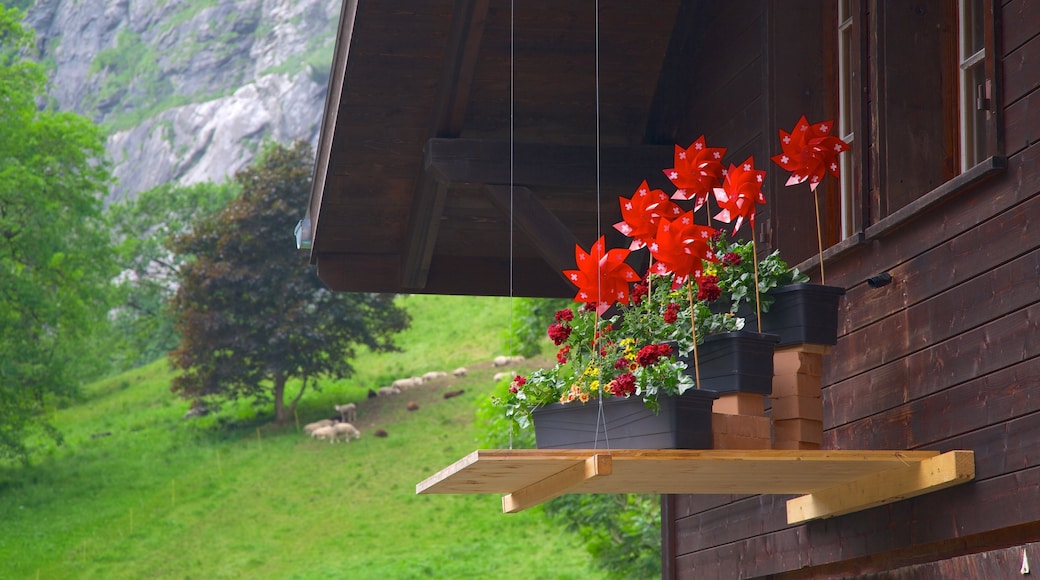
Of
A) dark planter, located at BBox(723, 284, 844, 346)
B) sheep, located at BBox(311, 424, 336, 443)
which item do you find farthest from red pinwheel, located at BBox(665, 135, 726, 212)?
sheep, located at BBox(311, 424, 336, 443)

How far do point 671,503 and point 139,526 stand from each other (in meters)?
20.4

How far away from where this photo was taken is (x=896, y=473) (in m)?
3.56

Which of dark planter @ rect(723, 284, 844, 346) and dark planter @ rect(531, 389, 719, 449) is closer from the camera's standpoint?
dark planter @ rect(531, 389, 719, 449)

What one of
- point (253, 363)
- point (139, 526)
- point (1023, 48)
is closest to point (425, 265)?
point (1023, 48)

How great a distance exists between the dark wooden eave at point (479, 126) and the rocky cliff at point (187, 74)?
47.6 meters

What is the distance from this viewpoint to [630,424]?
343 centimetres

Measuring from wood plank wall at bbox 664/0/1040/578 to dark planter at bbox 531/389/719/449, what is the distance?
0.63 metres

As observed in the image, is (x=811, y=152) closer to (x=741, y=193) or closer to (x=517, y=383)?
(x=741, y=193)

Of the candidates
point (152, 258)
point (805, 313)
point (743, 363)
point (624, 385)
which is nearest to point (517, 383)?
point (624, 385)

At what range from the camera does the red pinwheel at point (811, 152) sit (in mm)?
3908

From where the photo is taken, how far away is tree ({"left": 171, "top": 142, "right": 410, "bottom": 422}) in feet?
92.8

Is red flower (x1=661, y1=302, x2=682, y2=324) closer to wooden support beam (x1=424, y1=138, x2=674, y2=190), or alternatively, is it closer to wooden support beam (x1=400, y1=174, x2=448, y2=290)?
wooden support beam (x1=424, y1=138, x2=674, y2=190)

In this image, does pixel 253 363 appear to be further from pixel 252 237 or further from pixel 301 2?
pixel 301 2

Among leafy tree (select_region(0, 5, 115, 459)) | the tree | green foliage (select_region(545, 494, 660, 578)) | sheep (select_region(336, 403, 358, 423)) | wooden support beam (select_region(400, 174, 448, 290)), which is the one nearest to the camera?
wooden support beam (select_region(400, 174, 448, 290))
